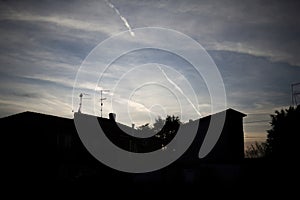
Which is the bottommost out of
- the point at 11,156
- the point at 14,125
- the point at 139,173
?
the point at 139,173

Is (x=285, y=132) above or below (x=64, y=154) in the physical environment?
above

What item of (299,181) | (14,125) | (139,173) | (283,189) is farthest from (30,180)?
(299,181)

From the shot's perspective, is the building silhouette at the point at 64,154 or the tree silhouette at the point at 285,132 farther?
the tree silhouette at the point at 285,132

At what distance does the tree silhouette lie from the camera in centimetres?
3825

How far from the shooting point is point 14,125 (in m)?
27.3

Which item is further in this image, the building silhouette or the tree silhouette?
the tree silhouette

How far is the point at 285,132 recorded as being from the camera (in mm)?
42156

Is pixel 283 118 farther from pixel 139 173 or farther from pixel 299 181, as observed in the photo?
pixel 139 173

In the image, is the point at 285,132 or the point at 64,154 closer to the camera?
the point at 64,154

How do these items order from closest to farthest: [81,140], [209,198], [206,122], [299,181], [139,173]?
[209,198] < [299,181] < [81,140] < [139,173] < [206,122]

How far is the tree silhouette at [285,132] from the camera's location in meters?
38.2

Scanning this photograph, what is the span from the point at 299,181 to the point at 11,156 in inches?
1058

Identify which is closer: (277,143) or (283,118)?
(277,143)

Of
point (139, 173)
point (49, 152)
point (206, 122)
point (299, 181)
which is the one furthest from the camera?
point (206, 122)
